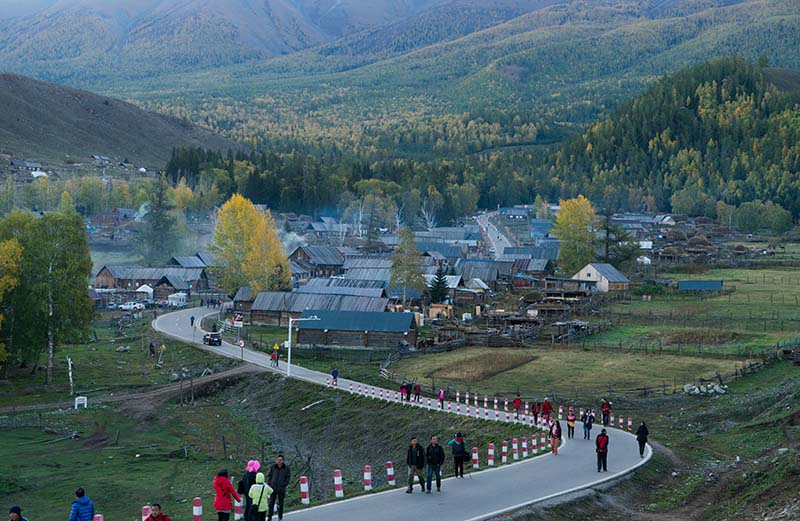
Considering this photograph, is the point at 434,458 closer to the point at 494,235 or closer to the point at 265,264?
the point at 265,264

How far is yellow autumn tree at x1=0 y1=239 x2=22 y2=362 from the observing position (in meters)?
58.6

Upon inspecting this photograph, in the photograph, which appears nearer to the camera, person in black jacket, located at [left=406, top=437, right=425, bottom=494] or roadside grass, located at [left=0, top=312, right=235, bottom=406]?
person in black jacket, located at [left=406, top=437, right=425, bottom=494]

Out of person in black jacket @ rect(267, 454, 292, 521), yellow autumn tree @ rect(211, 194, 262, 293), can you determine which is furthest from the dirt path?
person in black jacket @ rect(267, 454, 292, 521)

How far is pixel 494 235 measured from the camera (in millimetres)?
167500

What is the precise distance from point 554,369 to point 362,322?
1697 centimetres

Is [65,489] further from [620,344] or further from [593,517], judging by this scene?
[620,344]

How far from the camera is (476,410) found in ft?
155

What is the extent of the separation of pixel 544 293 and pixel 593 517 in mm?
68915

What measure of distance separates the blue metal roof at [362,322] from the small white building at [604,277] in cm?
3254

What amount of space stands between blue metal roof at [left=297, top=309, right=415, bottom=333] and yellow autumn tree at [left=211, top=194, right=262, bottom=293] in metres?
21.2

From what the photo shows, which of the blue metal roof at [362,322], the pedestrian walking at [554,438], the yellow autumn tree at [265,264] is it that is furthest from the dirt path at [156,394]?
the pedestrian walking at [554,438]

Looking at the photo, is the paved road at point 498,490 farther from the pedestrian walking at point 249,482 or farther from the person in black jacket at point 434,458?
the pedestrian walking at point 249,482

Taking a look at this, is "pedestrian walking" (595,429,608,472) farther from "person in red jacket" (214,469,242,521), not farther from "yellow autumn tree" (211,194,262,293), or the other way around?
"yellow autumn tree" (211,194,262,293)

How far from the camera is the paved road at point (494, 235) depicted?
5913 inches
